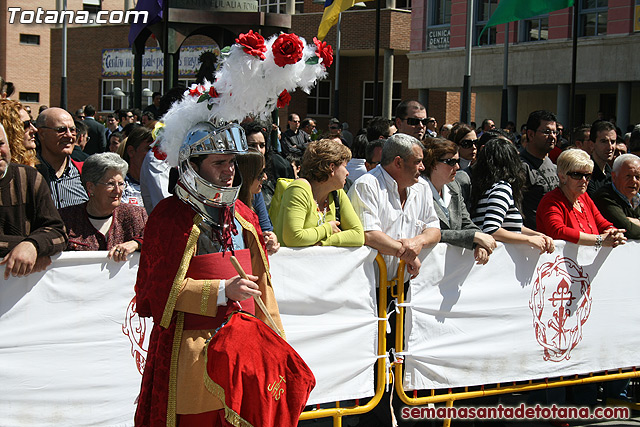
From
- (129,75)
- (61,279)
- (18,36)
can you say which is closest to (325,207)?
(61,279)

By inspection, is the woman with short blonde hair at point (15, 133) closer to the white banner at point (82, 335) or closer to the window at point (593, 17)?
the white banner at point (82, 335)

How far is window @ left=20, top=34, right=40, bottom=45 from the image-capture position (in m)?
49.1

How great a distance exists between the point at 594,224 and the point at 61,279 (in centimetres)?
402

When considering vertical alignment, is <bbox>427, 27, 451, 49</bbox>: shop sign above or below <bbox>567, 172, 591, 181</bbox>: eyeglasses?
above

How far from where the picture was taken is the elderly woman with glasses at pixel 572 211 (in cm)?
602

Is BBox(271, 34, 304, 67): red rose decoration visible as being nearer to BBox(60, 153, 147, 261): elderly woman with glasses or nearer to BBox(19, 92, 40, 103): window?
BBox(60, 153, 147, 261): elderly woman with glasses

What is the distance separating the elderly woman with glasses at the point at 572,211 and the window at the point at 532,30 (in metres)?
22.8

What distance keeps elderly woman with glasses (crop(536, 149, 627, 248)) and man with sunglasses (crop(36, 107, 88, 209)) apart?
3387 millimetres

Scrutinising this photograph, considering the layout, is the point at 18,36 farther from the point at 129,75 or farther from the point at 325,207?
the point at 325,207

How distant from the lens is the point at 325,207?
5.45m

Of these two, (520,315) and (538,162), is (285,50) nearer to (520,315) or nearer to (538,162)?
(520,315)

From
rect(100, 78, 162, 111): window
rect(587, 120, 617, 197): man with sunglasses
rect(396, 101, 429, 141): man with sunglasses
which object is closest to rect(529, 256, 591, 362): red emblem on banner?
rect(396, 101, 429, 141): man with sunglasses

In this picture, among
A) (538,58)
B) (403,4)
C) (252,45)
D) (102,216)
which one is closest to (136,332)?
(102,216)

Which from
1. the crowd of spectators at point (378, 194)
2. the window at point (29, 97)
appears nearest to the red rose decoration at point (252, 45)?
the crowd of spectators at point (378, 194)
